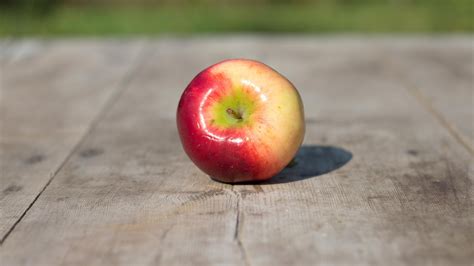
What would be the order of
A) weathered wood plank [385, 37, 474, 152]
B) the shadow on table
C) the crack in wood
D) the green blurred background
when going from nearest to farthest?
the crack in wood, the shadow on table, weathered wood plank [385, 37, 474, 152], the green blurred background

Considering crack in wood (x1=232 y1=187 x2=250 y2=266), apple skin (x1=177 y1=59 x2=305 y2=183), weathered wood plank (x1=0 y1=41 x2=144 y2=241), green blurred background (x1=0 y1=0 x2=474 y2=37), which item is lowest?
green blurred background (x1=0 y1=0 x2=474 y2=37)

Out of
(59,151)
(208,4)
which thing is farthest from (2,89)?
(208,4)

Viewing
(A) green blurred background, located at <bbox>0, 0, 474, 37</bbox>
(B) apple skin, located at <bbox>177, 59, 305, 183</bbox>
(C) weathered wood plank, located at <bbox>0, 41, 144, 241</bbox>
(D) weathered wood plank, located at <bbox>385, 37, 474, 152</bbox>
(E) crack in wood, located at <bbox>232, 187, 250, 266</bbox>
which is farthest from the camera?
(A) green blurred background, located at <bbox>0, 0, 474, 37</bbox>

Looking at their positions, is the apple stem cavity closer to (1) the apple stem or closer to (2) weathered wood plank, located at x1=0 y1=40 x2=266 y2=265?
(2) weathered wood plank, located at x1=0 y1=40 x2=266 y2=265

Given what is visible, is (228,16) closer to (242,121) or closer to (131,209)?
(242,121)

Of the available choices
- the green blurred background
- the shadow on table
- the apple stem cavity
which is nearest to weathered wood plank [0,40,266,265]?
the shadow on table

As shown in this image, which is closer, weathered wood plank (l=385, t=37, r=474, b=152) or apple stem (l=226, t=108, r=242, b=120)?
apple stem (l=226, t=108, r=242, b=120)

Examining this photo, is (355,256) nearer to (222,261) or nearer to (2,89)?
(222,261)

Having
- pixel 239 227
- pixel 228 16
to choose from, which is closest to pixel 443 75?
pixel 239 227
